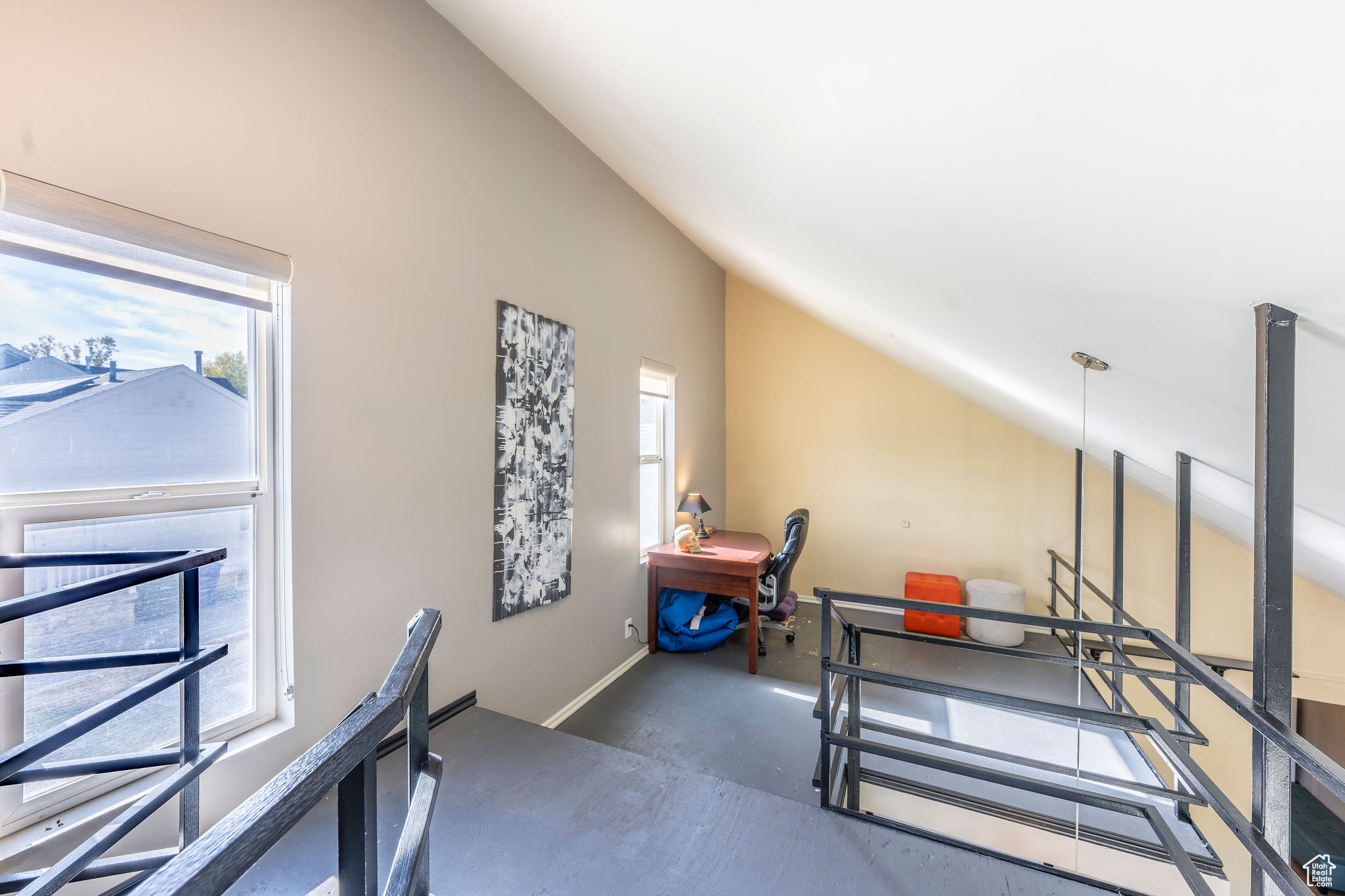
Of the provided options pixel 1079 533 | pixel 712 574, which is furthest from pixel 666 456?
pixel 1079 533

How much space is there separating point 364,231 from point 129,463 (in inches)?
40.4

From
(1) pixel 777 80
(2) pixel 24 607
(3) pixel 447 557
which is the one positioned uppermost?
(1) pixel 777 80

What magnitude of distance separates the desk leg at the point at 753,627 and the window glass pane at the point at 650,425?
1.29 metres

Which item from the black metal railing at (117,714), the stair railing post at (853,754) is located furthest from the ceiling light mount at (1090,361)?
the black metal railing at (117,714)

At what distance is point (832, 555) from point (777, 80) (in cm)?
462

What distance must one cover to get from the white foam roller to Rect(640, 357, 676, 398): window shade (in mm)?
2989

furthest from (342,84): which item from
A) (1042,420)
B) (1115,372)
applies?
(1042,420)

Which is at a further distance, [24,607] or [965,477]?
[965,477]

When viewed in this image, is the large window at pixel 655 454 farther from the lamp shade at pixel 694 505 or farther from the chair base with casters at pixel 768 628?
the chair base with casters at pixel 768 628

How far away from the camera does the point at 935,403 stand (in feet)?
15.7

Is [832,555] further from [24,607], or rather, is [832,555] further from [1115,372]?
[24,607]

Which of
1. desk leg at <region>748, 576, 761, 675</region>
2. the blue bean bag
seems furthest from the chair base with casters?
desk leg at <region>748, 576, 761, 675</region>

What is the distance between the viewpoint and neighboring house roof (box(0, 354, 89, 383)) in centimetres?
119

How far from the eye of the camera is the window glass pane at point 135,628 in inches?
48.7
